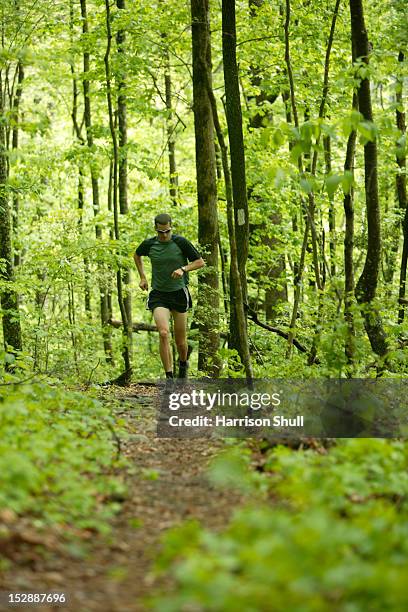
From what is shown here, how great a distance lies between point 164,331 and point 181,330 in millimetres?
596

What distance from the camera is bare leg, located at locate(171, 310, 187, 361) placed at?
1001cm

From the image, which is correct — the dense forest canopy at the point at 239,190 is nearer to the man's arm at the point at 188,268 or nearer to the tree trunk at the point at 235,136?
the tree trunk at the point at 235,136

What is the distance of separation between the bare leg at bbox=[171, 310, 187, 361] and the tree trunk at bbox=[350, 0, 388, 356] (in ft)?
8.19

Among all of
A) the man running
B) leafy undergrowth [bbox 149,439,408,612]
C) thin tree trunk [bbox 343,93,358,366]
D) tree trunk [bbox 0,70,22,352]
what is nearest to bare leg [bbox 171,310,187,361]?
the man running

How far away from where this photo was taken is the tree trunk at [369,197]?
959cm

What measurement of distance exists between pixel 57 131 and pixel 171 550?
2521 centimetres

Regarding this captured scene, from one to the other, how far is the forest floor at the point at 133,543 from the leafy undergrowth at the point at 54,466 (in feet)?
0.48

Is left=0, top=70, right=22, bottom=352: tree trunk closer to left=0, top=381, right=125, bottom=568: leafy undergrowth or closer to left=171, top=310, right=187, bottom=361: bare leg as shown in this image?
left=171, top=310, right=187, bottom=361: bare leg

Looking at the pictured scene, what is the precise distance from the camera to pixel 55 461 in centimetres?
518

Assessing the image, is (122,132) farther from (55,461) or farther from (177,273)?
(55,461)

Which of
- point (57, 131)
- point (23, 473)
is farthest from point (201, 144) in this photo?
point (57, 131)

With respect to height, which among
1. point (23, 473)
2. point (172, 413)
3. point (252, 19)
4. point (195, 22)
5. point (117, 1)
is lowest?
point (172, 413)

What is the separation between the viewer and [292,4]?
1415 cm

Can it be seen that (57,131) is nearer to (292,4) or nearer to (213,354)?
(292,4)
